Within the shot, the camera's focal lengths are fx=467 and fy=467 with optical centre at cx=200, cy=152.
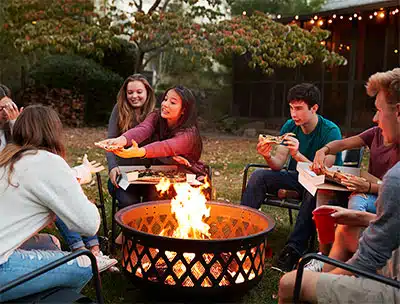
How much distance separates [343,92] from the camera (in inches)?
484

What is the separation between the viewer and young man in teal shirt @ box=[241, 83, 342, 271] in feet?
11.9

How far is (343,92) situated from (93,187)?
8183mm

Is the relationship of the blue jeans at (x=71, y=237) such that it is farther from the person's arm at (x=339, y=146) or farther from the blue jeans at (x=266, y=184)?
the person's arm at (x=339, y=146)

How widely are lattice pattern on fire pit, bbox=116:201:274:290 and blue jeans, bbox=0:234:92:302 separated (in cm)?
41

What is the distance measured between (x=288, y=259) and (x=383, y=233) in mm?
1841

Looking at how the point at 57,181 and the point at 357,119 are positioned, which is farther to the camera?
the point at 357,119

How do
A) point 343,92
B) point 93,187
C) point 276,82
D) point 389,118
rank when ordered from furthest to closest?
point 276,82, point 343,92, point 93,187, point 389,118

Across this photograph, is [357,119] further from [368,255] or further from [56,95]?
[368,255]

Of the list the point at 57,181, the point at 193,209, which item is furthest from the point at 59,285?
the point at 193,209

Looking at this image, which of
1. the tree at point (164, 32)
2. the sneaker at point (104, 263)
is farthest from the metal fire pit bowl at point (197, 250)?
the tree at point (164, 32)

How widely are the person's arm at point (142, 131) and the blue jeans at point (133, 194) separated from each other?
15.2 inches

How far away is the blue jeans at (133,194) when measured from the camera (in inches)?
152

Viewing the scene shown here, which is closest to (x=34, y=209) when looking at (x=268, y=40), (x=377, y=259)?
(x=377, y=259)

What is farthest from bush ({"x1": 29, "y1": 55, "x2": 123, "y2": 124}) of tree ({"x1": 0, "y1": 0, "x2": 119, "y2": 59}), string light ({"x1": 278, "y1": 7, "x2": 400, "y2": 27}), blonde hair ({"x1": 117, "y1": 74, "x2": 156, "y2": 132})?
blonde hair ({"x1": 117, "y1": 74, "x2": 156, "y2": 132})
